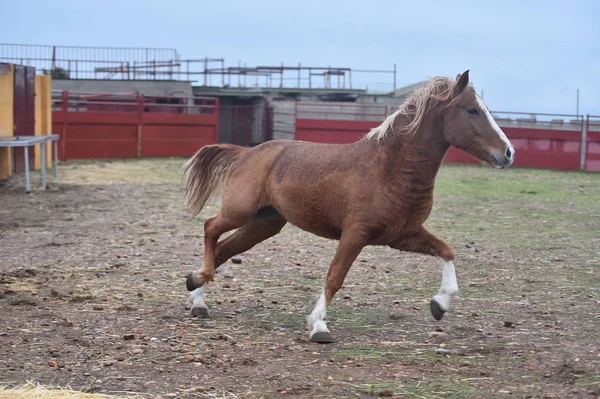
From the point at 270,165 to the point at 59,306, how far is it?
1.95m

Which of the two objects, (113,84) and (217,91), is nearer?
(113,84)

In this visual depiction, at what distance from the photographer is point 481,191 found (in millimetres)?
16969

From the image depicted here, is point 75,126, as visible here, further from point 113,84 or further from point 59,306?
point 59,306

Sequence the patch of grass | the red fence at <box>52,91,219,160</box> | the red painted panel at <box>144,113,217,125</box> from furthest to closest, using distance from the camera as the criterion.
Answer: the red painted panel at <box>144,113,217,125</box> < the red fence at <box>52,91,219,160</box> < the patch of grass

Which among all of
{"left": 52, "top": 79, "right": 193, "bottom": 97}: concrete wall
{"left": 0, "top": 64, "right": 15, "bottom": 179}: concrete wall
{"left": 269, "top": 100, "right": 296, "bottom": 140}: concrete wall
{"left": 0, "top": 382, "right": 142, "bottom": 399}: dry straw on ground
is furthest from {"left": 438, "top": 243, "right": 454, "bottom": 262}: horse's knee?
{"left": 52, "top": 79, "right": 193, "bottom": 97}: concrete wall

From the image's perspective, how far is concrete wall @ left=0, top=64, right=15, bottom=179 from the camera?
16.9 m

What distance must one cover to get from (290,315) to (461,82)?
2160 millimetres

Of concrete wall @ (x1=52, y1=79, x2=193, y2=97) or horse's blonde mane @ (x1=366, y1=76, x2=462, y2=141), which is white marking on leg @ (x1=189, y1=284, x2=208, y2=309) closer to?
horse's blonde mane @ (x1=366, y1=76, x2=462, y2=141)

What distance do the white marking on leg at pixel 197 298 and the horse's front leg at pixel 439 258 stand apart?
1484 mm

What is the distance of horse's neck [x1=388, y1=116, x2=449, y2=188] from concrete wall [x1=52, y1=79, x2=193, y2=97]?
2834cm

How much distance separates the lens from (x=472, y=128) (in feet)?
19.2

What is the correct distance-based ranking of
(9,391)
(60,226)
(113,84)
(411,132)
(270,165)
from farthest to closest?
(113,84)
(60,226)
(270,165)
(411,132)
(9,391)

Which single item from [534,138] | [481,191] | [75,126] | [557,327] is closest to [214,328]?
[557,327]

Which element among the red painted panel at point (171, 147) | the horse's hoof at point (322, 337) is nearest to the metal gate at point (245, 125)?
the red painted panel at point (171, 147)
